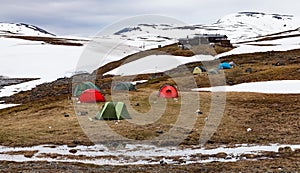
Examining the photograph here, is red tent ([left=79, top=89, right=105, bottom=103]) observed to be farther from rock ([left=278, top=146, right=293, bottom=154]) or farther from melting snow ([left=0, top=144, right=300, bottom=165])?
rock ([left=278, top=146, right=293, bottom=154])

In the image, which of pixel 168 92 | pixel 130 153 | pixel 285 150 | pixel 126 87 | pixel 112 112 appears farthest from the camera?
pixel 126 87

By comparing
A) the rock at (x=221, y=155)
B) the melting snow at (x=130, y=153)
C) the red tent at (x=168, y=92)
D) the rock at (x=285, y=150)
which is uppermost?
the red tent at (x=168, y=92)

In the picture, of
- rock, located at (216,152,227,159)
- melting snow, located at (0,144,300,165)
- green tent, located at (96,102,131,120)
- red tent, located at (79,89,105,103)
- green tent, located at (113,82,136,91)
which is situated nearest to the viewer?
melting snow, located at (0,144,300,165)

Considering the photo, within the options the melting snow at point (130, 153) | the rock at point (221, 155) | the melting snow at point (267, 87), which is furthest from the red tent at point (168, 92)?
the rock at point (221, 155)

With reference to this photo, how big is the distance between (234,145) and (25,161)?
14300mm

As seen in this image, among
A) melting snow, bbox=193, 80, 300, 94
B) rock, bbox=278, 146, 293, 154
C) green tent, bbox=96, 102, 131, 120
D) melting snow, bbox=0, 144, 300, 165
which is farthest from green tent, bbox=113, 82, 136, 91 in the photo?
rock, bbox=278, 146, 293, 154

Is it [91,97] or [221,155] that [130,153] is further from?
[91,97]

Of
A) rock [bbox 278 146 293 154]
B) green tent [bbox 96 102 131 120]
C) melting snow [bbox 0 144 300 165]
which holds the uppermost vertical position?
green tent [bbox 96 102 131 120]

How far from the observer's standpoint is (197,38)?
123 meters

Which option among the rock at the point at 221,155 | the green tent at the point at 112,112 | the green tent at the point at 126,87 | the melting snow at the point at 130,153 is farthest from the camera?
the green tent at the point at 126,87

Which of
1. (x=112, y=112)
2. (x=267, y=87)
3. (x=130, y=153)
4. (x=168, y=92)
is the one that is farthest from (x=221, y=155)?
(x=267, y=87)

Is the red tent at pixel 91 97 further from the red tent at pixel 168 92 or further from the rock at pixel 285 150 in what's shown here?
the rock at pixel 285 150

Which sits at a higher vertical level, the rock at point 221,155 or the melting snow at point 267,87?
the melting snow at point 267,87

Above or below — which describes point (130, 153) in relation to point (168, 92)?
below
